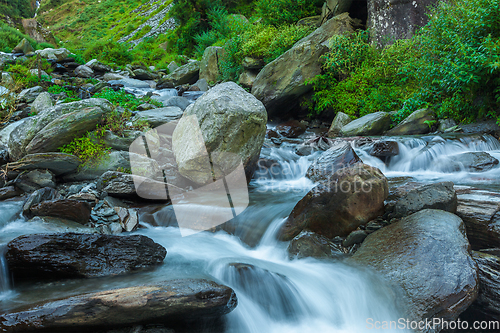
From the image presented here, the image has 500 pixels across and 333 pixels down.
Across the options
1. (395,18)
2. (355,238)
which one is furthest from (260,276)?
(395,18)

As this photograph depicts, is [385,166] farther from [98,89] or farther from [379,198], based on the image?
[98,89]

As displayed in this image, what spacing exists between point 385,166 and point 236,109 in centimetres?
386

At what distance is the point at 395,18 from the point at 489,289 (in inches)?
416

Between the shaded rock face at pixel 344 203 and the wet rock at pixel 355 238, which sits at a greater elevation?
the shaded rock face at pixel 344 203

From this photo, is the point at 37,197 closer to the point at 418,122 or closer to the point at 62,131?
the point at 62,131

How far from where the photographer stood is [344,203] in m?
3.90

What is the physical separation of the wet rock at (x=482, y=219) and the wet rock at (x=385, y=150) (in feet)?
10.5

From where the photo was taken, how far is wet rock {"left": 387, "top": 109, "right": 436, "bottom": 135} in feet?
27.5

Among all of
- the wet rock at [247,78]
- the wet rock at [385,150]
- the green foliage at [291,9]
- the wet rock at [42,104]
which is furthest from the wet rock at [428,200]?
the green foliage at [291,9]

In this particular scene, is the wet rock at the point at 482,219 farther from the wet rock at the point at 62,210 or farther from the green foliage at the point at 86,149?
the green foliage at the point at 86,149

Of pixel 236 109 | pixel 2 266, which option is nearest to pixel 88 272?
pixel 2 266

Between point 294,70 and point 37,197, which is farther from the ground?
point 294,70

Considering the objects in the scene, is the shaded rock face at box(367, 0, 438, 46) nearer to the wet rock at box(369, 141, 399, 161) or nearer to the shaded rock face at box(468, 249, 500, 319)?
the wet rock at box(369, 141, 399, 161)

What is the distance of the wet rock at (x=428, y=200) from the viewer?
3.68m
